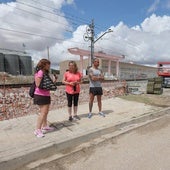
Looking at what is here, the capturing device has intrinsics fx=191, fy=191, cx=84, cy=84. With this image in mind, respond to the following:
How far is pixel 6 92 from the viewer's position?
18.3ft

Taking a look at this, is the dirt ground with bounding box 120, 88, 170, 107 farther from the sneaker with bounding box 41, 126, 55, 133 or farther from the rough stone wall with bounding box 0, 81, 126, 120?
the sneaker with bounding box 41, 126, 55, 133

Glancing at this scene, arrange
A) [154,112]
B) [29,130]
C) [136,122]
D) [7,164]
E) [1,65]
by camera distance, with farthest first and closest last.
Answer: [1,65]
[154,112]
[136,122]
[29,130]
[7,164]

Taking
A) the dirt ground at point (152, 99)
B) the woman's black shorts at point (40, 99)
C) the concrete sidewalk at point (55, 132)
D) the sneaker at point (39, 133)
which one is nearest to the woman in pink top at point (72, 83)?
the concrete sidewalk at point (55, 132)

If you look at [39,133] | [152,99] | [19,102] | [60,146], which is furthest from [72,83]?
[152,99]

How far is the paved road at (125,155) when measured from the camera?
303 centimetres

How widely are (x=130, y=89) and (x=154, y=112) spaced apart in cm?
457

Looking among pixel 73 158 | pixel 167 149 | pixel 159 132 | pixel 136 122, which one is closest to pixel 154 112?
pixel 136 122

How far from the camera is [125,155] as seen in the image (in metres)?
3.40

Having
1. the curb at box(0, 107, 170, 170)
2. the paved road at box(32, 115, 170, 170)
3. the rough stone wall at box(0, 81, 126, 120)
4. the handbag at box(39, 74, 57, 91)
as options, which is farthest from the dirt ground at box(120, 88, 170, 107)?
the handbag at box(39, 74, 57, 91)

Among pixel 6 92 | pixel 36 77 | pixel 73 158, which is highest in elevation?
pixel 36 77

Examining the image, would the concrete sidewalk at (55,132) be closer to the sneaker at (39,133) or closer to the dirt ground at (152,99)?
the sneaker at (39,133)

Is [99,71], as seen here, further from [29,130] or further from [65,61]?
[65,61]

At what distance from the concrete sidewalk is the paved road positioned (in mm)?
382

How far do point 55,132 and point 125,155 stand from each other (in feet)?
5.47
